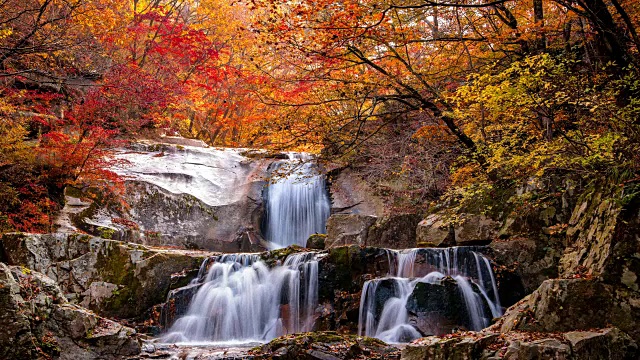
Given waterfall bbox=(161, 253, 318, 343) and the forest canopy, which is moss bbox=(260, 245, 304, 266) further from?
the forest canopy

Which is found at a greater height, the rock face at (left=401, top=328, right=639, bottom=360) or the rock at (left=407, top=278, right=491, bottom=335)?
the rock face at (left=401, top=328, right=639, bottom=360)

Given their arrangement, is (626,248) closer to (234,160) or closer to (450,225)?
(450,225)

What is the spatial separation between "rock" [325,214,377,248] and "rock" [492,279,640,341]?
6.93 metres

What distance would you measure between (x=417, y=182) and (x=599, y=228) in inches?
334

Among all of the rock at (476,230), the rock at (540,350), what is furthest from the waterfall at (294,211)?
the rock at (540,350)

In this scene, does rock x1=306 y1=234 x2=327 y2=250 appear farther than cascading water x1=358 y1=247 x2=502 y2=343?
Yes

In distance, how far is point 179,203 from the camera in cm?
1381

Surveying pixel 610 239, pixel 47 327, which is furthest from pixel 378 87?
pixel 47 327

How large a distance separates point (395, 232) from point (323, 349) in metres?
6.39

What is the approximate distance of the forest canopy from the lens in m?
6.18

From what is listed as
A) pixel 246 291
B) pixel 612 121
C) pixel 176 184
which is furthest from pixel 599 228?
pixel 176 184

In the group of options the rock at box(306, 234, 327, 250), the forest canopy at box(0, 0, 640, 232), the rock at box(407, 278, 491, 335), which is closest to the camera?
the forest canopy at box(0, 0, 640, 232)

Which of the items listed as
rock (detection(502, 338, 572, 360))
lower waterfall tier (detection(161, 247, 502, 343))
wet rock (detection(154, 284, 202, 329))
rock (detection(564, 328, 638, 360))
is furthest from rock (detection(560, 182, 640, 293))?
wet rock (detection(154, 284, 202, 329))

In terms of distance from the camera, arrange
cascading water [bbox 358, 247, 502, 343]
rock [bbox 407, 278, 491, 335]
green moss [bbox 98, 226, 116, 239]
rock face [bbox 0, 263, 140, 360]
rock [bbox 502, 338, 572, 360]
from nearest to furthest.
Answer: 1. rock [bbox 502, 338, 572, 360]
2. rock face [bbox 0, 263, 140, 360]
3. rock [bbox 407, 278, 491, 335]
4. cascading water [bbox 358, 247, 502, 343]
5. green moss [bbox 98, 226, 116, 239]
